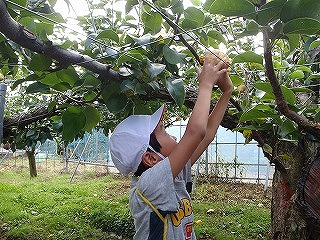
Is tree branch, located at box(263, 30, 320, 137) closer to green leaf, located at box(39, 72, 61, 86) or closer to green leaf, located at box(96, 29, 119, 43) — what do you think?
green leaf, located at box(96, 29, 119, 43)

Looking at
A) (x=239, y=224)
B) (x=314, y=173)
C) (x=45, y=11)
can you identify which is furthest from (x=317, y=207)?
(x=239, y=224)

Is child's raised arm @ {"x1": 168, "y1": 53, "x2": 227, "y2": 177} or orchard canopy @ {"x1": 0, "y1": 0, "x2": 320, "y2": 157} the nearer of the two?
orchard canopy @ {"x1": 0, "y1": 0, "x2": 320, "y2": 157}

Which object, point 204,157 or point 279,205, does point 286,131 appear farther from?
point 204,157

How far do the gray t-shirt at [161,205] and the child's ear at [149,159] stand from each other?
5cm

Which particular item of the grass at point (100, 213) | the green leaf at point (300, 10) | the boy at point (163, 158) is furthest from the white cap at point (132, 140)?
the grass at point (100, 213)

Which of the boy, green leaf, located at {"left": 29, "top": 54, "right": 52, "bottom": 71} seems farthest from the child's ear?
A: green leaf, located at {"left": 29, "top": 54, "right": 52, "bottom": 71}

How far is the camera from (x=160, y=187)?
788 millimetres

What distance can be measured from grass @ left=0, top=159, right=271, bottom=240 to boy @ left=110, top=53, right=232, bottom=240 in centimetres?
236

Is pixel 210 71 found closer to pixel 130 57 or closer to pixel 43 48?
pixel 130 57

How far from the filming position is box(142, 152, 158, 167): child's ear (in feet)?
2.89

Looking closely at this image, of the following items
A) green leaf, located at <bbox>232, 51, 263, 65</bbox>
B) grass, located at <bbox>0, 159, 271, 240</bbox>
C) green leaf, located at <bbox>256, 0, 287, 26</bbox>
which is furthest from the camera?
grass, located at <bbox>0, 159, 271, 240</bbox>

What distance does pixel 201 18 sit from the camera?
30.6 inches

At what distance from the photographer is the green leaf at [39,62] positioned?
0.73m

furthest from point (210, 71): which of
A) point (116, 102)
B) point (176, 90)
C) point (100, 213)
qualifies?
point (100, 213)
